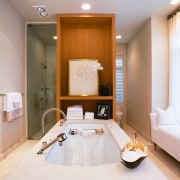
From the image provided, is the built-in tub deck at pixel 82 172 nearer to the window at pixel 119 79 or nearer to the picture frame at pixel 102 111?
the picture frame at pixel 102 111

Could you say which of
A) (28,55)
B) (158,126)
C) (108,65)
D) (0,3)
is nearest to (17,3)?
(0,3)

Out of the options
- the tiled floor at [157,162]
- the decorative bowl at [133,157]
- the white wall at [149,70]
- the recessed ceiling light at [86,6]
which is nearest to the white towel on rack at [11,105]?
the tiled floor at [157,162]

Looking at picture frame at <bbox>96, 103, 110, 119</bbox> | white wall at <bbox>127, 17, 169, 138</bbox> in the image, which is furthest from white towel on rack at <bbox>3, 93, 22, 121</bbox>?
white wall at <bbox>127, 17, 169, 138</bbox>

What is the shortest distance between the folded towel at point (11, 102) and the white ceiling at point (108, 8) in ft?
5.38

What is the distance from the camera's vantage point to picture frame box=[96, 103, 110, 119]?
11.6 ft

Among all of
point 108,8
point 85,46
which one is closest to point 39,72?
point 85,46

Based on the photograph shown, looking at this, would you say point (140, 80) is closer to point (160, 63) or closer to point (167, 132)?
point (160, 63)

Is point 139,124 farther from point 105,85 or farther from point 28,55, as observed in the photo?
point 28,55

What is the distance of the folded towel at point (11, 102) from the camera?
10.4 ft

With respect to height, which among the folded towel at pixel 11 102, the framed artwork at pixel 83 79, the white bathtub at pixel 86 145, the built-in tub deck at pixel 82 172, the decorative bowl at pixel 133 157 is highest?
the framed artwork at pixel 83 79

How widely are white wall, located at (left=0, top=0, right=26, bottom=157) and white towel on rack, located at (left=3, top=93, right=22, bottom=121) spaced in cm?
8

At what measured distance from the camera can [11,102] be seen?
10.8 feet

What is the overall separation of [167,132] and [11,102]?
265cm

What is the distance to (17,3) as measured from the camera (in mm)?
3387
